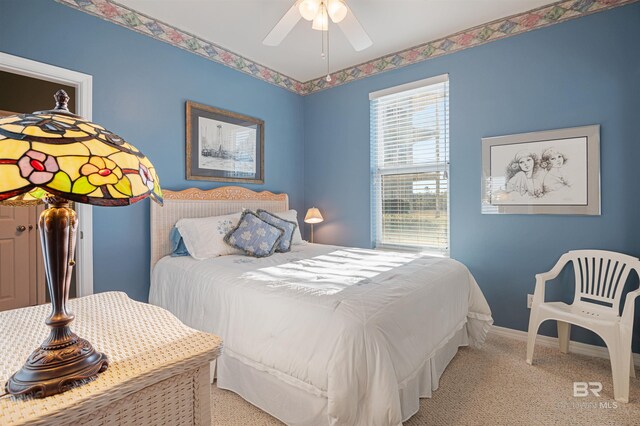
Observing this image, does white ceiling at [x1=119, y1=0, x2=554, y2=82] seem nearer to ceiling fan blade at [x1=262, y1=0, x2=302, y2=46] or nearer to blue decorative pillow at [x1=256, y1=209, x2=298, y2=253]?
ceiling fan blade at [x1=262, y1=0, x2=302, y2=46]

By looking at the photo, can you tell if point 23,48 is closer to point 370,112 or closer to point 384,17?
point 384,17

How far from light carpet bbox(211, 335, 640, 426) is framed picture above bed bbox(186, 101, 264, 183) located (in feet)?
6.86

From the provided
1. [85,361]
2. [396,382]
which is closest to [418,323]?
[396,382]

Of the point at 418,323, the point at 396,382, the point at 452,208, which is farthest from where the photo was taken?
the point at 452,208

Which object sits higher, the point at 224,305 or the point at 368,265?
the point at 368,265

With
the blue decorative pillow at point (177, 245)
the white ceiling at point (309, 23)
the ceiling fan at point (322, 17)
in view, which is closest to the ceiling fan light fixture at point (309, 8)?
the ceiling fan at point (322, 17)

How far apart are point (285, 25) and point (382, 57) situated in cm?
176

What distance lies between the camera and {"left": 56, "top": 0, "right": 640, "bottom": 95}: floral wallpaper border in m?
2.55

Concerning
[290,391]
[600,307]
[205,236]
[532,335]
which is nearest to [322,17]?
[205,236]

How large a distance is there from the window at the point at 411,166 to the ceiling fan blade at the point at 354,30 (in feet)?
4.18

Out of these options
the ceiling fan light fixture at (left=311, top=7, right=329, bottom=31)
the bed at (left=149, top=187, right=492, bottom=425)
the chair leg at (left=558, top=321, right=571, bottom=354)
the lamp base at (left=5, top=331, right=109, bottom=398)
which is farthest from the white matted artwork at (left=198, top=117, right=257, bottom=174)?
the chair leg at (left=558, top=321, right=571, bottom=354)

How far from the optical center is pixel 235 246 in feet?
9.29

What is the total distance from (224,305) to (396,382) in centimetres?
111

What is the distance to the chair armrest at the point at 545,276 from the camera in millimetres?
2400
